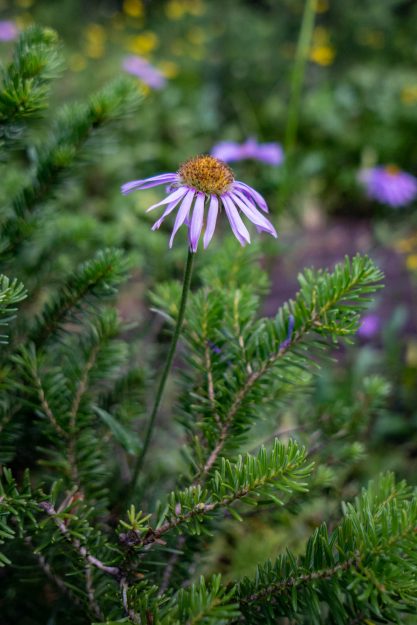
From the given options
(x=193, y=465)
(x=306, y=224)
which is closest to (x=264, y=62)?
(x=306, y=224)

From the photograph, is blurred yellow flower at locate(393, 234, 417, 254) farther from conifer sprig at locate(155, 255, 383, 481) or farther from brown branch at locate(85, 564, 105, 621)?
brown branch at locate(85, 564, 105, 621)

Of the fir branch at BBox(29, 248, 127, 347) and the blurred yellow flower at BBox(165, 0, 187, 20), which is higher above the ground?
the fir branch at BBox(29, 248, 127, 347)

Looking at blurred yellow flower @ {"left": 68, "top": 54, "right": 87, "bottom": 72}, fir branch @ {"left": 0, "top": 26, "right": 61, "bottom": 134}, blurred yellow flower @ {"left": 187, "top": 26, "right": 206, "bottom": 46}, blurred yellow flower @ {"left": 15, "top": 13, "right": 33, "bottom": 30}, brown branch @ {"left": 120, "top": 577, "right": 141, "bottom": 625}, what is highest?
fir branch @ {"left": 0, "top": 26, "right": 61, "bottom": 134}

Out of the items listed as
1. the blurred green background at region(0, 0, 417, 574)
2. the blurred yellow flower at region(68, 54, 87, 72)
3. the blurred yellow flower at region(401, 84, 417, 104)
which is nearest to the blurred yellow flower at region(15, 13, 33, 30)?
the blurred green background at region(0, 0, 417, 574)

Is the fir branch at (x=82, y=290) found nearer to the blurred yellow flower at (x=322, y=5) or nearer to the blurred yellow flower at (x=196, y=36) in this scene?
the blurred yellow flower at (x=196, y=36)

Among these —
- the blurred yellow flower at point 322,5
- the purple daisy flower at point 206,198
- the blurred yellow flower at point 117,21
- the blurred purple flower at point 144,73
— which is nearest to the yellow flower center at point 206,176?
the purple daisy flower at point 206,198
